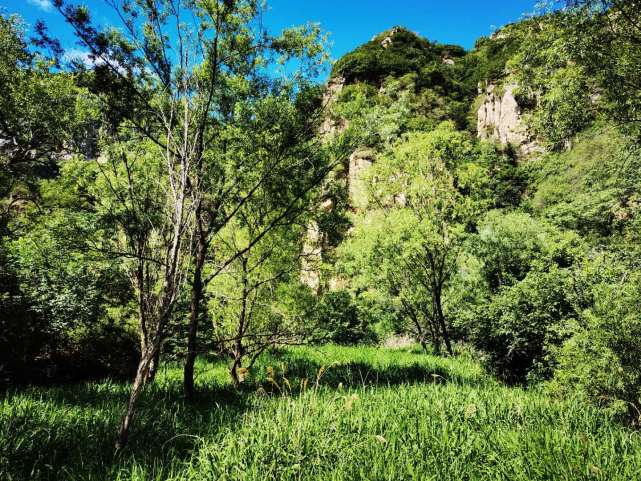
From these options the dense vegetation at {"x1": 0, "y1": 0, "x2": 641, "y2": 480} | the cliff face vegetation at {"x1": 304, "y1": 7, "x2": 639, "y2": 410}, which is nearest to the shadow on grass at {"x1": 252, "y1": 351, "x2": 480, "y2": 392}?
the dense vegetation at {"x1": 0, "y1": 0, "x2": 641, "y2": 480}

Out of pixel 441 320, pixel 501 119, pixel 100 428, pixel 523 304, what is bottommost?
pixel 100 428

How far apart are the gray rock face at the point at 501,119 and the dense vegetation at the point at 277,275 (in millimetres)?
33834

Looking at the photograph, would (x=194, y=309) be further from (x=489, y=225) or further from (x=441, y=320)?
(x=489, y=225)

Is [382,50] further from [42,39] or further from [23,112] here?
[42,39]

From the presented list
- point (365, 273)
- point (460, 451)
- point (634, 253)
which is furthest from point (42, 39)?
point (365, 273)

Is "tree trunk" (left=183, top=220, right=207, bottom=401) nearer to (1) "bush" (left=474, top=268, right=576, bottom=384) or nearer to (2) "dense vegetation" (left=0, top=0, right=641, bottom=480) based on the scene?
(2) "dense vegetation" (left=0, top=0, right=641, bottom=480)

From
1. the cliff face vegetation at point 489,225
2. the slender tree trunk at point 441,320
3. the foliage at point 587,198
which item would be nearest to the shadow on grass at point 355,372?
the cliff face vegetation at point 489,225

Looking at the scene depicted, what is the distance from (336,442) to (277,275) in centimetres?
220

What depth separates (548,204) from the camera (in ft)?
98.2

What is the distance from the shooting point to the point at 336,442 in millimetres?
2729

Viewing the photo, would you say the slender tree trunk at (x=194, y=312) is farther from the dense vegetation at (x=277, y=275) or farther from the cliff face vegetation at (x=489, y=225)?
the cliff face vegetation at (x=489, y=225)

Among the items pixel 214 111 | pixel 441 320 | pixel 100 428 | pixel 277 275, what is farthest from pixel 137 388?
pixel 441 320

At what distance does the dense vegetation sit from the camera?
280cm

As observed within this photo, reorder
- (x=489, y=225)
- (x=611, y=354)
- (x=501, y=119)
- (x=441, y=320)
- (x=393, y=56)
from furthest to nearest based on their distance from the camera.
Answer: (x=393, y=56) → (x=501, y=119) → (x=489, y=225) → (x=441, y=320) → (x=611, y=354)
